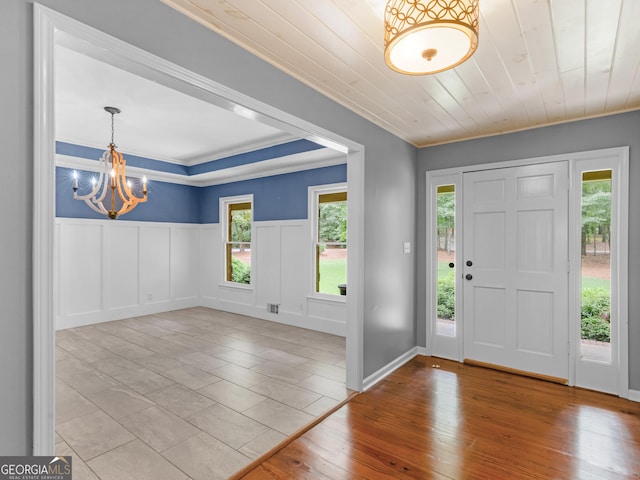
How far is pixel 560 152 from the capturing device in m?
3.31

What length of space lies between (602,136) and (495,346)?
230 centimetres

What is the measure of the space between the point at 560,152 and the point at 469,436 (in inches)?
109

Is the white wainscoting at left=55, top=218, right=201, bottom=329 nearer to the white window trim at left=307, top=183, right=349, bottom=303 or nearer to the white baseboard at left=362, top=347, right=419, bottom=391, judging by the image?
the white window trim at left=307, top=183, right=349, bottom=303

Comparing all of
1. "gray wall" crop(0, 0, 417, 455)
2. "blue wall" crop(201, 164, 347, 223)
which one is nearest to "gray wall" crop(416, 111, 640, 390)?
"gray wall" crop(0, 0, 417, 455)

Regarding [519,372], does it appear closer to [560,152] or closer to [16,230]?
[560,152]

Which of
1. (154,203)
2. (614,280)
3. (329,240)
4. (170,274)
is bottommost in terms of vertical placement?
(170,274)

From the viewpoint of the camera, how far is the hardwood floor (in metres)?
2.03

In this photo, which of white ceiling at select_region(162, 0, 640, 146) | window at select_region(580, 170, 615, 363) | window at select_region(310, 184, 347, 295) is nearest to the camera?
white ceiling at select_region(162, 0, 640, 146)

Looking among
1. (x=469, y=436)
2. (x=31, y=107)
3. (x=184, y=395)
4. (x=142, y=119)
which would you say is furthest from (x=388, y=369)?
(x=142, y=119)

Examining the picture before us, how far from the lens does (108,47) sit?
4.79 feet

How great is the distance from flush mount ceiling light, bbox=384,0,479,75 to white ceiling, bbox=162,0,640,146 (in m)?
0.38

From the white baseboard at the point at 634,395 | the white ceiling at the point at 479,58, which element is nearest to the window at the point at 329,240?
the white ceiling at the point at 479,58

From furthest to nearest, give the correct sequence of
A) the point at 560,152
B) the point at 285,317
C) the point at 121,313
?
the point at 121,313, the point at 285,317, the point at 560,152

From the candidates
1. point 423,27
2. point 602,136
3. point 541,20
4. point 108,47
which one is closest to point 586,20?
point 541,20
